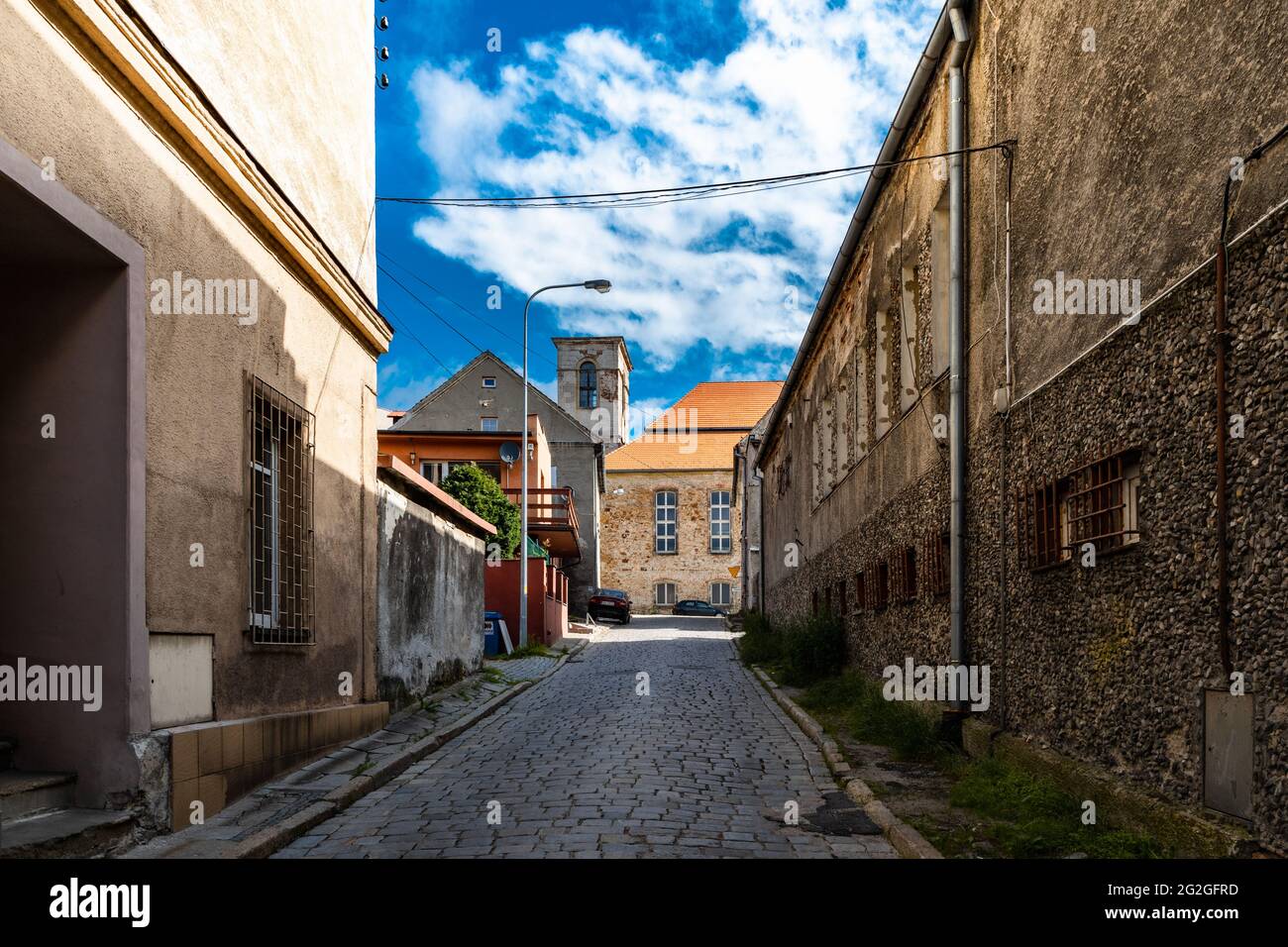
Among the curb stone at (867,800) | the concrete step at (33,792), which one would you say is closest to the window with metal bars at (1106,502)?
the curb stone at (867,800)

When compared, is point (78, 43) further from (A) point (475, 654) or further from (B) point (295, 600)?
(A) point (475, 654)

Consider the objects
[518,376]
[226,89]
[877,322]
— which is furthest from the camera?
[518,376]

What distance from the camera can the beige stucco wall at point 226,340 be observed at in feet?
19.9

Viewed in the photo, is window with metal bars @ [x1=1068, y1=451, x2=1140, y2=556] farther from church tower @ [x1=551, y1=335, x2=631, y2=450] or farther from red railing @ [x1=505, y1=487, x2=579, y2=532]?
church tower @ [x1=551, y1=335, x2=631, y2=450]

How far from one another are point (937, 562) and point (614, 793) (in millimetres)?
4488

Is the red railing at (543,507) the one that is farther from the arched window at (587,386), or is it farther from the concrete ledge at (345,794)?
the arched window at (587,386)

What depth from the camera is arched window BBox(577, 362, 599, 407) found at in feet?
205

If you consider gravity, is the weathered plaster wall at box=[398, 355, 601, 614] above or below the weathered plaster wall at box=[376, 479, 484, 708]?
above

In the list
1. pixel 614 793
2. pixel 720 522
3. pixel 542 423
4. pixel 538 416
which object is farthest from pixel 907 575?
pixel 720 522

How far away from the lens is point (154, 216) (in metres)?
6.93

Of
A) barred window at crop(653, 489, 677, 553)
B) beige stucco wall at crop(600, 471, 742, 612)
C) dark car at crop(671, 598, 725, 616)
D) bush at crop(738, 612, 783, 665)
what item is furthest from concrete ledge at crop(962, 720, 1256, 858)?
barred window at crop(653, 489, 677, 553)

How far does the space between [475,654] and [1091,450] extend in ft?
44.0

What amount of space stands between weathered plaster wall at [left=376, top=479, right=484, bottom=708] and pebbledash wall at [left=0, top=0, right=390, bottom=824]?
0.78 metres
